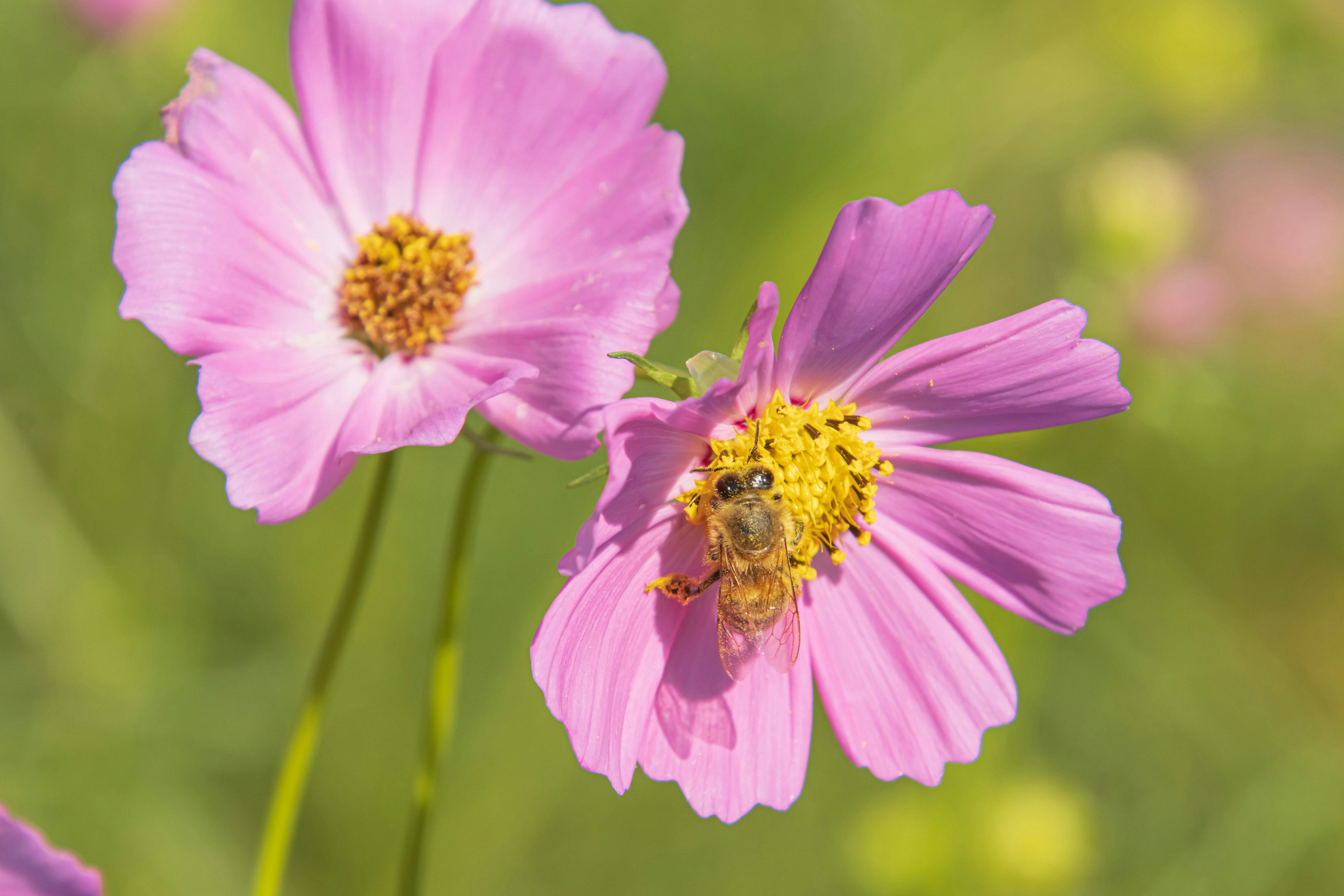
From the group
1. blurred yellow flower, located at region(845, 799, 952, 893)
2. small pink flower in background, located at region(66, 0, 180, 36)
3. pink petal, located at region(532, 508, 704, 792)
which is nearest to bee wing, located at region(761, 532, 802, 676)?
pink petal, located at region(532, 508, 704, 792)

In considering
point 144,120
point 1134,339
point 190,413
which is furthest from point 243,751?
point 1134,339

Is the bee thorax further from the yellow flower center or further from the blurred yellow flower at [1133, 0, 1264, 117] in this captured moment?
the blurred yellow flower at [1133, 0, 1264, 117]

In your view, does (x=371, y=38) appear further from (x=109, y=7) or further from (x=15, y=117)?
(x=15, y=117)

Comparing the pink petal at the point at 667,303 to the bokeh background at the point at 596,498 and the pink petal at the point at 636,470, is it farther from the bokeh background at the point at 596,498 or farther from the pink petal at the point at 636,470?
the bokeh background at the point at 596,498

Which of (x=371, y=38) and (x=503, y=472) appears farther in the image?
(x=503, y=472)

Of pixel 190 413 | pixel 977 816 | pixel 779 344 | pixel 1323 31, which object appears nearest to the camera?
pixel 779 344

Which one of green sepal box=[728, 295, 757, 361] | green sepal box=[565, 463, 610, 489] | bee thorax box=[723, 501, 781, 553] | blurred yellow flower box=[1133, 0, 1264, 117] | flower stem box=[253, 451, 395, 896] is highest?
blurred yellow flower box=[1133, 0, 1264, 117]
